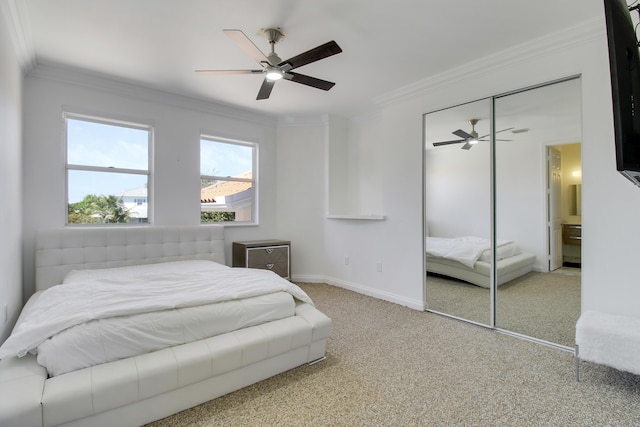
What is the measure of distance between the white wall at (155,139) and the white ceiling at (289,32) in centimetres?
27

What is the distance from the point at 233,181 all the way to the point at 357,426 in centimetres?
380

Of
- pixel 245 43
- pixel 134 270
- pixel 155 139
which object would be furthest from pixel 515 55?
pixel 134 270

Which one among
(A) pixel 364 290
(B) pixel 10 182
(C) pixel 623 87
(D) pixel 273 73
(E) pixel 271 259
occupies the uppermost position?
(D) pixel 273 73

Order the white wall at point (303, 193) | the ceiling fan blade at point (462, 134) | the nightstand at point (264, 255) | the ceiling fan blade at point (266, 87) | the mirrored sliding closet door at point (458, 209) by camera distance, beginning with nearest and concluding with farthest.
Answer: the ceiling fan blade at point (266, 87)
the mirrored sliding closet door at point (458, 209)
the ceiling fan blade at point (462, 134)
the nightstand at point (264, 255)
the white wall at point (303, 193)

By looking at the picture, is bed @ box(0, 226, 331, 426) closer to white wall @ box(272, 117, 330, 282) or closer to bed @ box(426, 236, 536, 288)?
bed @ box(426, 236, 536, 288)

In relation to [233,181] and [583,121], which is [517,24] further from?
[233,181]

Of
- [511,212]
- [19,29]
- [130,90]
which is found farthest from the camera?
[130,90]

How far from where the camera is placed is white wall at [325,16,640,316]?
2.32 meters

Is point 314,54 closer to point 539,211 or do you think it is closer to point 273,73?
point 273,73

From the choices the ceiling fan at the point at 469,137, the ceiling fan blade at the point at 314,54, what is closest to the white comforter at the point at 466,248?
the ceiling fan at the point at 469,137

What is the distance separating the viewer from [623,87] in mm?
1255

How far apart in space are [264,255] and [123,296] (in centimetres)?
238

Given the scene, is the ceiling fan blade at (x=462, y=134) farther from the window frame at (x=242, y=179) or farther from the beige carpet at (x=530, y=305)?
the window frame at (x=242, y=179)

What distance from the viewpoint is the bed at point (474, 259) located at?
3.04m
